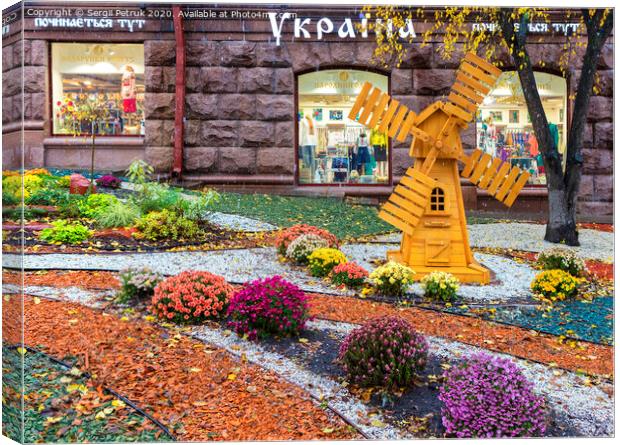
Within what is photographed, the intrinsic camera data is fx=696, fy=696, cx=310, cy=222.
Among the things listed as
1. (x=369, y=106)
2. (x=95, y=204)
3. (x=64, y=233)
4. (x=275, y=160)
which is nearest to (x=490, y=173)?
(x=369, y=106)

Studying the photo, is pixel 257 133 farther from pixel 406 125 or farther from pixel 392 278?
pixel 392 278

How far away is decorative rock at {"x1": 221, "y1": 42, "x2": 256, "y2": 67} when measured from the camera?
287 inches

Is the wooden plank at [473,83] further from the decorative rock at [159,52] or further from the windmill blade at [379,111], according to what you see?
the decorative rock at [159,52]

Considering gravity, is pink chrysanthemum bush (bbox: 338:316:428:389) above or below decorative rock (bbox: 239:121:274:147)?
below

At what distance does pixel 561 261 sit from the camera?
7238mm

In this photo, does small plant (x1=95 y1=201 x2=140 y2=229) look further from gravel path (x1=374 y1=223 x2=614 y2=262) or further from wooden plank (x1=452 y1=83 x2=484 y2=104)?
wooden plank (x1=452 y1=83 x2=484 y2=104)

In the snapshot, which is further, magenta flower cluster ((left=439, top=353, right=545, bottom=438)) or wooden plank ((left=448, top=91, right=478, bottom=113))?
wooden plank ((left=448, top=91, right=478, bottom=113))

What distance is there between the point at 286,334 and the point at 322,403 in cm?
83

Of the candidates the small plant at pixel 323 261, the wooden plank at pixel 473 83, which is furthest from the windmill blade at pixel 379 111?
the small plant at pixel 323 261


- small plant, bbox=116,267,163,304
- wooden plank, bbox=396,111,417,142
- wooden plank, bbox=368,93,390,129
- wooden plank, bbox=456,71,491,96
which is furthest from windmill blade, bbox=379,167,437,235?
small plant, bbox=116,267,163,304

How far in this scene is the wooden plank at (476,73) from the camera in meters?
7.19

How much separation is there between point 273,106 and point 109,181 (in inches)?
72.6

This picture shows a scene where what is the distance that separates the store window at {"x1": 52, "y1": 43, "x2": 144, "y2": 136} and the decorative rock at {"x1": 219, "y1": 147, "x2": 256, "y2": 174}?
960 mm

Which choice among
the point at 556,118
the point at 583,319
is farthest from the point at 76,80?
A: the point at 583,319
